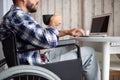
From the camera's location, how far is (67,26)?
3.03 metres

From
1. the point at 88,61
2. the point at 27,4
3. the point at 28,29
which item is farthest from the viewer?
the point at 88,61

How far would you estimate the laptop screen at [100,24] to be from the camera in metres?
2.10

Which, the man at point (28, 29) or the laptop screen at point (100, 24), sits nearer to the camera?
the man at point (28, 29)

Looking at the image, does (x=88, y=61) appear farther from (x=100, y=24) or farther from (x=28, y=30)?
(x=100, y=24)

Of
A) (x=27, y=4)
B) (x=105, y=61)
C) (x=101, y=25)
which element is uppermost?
(x=27, y=4)

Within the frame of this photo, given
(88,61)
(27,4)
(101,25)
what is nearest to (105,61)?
(88,61)

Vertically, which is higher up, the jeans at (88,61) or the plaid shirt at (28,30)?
the plaid shirt at (28,30)

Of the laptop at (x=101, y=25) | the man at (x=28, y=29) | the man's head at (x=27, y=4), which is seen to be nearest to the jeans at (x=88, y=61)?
the man at (x=28, y=29)

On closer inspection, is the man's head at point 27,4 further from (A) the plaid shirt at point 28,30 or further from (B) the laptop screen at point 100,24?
(B) the laptop screen at point 100,24

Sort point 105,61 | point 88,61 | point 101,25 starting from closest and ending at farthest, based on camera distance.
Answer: point 88,61, point 105,61, point 101,25

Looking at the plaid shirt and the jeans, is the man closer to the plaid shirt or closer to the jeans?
the plaid shirt

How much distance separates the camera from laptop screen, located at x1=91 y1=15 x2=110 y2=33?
6.90 ft

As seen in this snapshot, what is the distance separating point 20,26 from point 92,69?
56 centimetres

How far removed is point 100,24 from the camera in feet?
7.27
